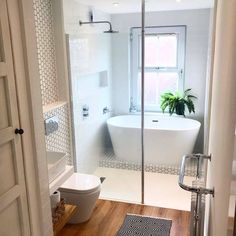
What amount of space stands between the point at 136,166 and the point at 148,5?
7.43ft

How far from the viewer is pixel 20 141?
4.59 ft

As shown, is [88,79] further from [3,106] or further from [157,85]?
[3,106]

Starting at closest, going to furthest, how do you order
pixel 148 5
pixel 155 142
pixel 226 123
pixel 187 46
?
pixel 226 123
pixel 148 5
pixel 155 142
pixel 187 46

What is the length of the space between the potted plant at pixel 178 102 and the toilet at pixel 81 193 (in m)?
1.95

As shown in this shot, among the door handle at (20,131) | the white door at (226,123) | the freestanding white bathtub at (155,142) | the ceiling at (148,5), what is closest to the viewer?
the white door at (226,123)

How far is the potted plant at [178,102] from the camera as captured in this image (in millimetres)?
4152

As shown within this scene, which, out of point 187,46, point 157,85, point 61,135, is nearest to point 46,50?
point 61,135

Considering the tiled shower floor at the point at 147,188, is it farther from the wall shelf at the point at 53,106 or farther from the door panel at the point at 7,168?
the door panel at the point at 7,168

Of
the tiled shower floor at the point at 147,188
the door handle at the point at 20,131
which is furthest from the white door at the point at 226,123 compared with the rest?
the tiled shower floor at the point at 147,188

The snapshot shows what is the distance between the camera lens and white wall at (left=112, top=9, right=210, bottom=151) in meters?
4.05

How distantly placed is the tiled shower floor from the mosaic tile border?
5 centimetres

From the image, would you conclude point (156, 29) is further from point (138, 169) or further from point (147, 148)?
point (138, 169)

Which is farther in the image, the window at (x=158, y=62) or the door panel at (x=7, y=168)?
the window at (x=158, y=62)

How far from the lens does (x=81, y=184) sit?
8.74ft
